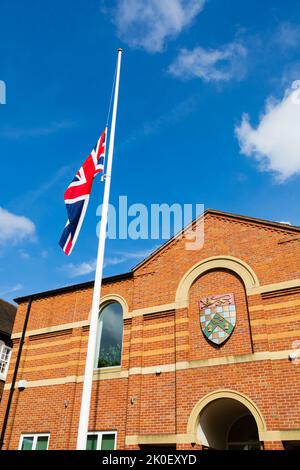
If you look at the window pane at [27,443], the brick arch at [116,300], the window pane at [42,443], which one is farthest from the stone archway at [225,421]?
the window pane at [27,443]

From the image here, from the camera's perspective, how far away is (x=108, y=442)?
531 inches

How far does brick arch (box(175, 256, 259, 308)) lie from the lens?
13.3 meters

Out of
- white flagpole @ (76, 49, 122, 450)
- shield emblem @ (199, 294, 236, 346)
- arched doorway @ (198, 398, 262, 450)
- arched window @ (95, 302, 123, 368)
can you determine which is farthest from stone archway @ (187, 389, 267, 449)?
white flagpole @ (76, 49, 122, 450)

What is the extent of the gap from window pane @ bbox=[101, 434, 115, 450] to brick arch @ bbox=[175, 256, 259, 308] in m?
4.83

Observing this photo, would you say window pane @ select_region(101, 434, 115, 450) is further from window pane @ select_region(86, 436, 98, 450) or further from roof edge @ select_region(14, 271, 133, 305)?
roof edge @ select_region(14, 271, 133, 305)

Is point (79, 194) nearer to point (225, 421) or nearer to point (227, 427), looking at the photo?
point (225, 421)

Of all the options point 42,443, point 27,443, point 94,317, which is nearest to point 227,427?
point 42,443

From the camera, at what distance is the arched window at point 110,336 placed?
1516 centimetres

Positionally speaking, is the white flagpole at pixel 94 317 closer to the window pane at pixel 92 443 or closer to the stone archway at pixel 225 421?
the stone archway at pixel 225 421

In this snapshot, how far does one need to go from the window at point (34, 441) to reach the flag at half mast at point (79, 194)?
8.35 m

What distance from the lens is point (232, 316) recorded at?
13.1m
